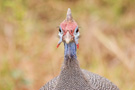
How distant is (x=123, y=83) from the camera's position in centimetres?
437

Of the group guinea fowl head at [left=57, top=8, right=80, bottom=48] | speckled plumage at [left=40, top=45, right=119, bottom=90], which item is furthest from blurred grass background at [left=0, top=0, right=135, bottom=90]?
guinea fowl head at [left=57, top=8, right=80, bottom=48]

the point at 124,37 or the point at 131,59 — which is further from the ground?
the point at 124,37

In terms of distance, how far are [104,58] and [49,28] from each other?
114cm

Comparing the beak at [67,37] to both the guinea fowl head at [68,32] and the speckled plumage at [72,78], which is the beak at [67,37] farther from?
the speckled plumage at [72,78]

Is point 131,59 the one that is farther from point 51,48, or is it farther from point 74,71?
point 74,71

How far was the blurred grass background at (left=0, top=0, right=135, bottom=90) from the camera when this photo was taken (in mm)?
4352

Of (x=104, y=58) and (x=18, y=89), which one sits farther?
(x=104, y=58)

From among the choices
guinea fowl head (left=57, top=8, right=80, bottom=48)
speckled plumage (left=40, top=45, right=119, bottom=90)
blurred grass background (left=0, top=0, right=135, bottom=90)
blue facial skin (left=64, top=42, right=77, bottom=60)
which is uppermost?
blurred grass background (left=0, top=0, right=135, bottom=90)

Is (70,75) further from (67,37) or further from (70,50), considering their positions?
(67,37)

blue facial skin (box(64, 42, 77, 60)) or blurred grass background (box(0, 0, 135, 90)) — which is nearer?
blue facial skin (box(64, 42, 77, 60))

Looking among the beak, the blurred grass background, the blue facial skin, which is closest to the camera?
the beak

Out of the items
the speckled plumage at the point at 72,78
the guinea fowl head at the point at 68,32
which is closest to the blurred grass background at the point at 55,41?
the speckled plumage at the point at 72,78

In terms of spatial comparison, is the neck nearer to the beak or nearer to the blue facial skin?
the blue facial skin

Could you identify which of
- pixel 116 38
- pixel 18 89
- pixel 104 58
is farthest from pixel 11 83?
pixel 116 38
